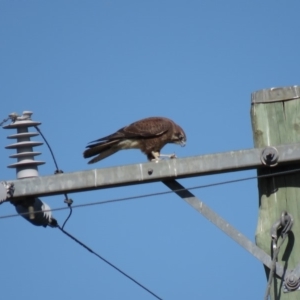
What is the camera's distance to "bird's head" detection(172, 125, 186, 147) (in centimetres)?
846

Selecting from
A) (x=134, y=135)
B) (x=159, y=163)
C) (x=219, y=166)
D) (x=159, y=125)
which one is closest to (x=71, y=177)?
(x=159, y=163)

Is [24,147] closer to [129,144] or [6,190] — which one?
[6,190]

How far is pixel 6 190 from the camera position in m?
4.61

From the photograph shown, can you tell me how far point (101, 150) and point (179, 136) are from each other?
7.47 feet

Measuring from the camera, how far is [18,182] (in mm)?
4629

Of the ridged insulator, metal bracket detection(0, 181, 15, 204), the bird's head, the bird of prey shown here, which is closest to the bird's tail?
the bird of prey

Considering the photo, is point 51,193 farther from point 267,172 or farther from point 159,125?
point 159,125

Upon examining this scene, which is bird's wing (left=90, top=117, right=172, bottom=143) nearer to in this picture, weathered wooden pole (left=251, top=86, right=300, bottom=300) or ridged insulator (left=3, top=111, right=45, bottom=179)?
ridged insulator (left=3, top=111, right=45, bottom=179)

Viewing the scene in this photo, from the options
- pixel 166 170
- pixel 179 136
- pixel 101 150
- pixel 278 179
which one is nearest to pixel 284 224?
pixel 278 179

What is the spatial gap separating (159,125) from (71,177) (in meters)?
3.73

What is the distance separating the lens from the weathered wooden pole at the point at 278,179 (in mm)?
4273

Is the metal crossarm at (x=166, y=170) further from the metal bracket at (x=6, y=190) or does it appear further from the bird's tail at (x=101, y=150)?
the bird's tail at (x=101, y=150)

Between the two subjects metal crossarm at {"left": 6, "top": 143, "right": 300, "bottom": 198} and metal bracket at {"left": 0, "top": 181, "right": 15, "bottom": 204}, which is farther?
metal bracket at {"left": 0, "top": 181, "right": 15, "bottom": 204}

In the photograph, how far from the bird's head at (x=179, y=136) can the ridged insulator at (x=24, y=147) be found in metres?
3.51
